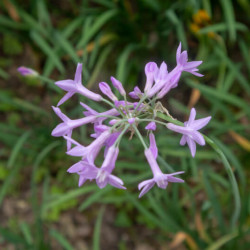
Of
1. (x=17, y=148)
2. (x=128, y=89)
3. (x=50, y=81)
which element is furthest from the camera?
(x=128, y=89)

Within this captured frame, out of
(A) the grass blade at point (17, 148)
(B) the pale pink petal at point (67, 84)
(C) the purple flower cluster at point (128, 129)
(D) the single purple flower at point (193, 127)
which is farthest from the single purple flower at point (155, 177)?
(A) the grass blade at point (17, 148)

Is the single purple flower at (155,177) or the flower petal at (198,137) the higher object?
the flower petal at (198,137)

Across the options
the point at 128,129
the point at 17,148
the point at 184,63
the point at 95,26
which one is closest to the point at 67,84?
the point at 128,129

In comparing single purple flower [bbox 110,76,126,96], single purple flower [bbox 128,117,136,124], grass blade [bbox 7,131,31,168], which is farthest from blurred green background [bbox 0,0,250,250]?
single purple flower [bbox 128,117,136,124]

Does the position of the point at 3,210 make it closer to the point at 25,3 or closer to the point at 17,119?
the point at 17,119

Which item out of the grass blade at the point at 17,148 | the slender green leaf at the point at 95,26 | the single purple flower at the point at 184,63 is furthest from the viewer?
the slender green leaf at the point at 95,26

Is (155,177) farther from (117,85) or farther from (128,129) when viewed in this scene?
(117,85)

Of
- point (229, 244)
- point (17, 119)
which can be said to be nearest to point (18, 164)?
point (17, 119)

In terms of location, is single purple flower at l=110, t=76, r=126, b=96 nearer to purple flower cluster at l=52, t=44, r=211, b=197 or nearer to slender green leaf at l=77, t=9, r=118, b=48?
purple flower cluster at l=52, t=44, r=211, b=197

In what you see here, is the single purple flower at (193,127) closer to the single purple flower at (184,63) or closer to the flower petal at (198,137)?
the flower petal at (198,137)
